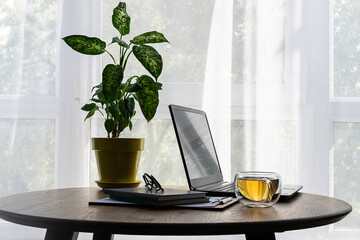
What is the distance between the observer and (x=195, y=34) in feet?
7.36

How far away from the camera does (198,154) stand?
144 centimetres

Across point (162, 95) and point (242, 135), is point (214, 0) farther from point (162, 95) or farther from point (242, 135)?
point (242, 135)

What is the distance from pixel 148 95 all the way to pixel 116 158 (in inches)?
9.1

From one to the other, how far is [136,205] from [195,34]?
136 centimetres

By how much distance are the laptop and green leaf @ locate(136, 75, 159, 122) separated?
0.35 feet

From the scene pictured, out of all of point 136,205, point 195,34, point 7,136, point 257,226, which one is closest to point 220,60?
point 195,34

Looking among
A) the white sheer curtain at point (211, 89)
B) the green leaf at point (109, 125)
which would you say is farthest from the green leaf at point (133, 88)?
the white sheer curtain at point (211, 89)

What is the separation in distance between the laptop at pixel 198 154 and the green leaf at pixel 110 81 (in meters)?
0.21

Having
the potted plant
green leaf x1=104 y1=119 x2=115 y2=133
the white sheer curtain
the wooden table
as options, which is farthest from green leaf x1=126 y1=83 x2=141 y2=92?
the white sheer curtain

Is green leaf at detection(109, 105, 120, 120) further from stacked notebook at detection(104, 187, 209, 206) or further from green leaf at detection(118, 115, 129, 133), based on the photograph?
stacked notebook at detection(104, 187, 209, 206)

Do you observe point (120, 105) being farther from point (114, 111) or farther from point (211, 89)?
point (211, 89)

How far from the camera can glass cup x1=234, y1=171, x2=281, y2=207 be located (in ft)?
3.41

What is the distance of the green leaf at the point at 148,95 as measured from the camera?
1.47m

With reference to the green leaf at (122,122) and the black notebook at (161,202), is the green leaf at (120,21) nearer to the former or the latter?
the green leaf at (122,122)
